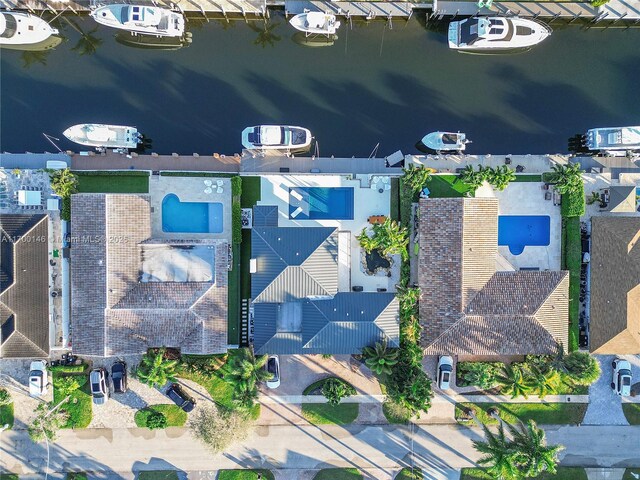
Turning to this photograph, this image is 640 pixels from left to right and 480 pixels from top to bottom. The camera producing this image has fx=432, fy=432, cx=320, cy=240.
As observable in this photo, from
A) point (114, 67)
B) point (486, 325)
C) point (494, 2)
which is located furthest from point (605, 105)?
A: point (114, 67)

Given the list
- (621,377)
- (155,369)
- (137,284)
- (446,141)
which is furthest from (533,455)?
(137,284)

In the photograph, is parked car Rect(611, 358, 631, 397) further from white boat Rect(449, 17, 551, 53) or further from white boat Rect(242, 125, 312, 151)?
white boat Rect(242, 125, 312, 151)

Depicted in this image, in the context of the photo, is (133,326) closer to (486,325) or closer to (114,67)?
(114,67)

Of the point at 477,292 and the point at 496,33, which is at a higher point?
the point at 496,33

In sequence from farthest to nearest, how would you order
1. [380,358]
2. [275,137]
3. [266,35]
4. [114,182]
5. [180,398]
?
[266,35] < [114,182] < [180,398] < [275,137] < [380,358]

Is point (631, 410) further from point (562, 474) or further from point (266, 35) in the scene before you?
point (266, 35)

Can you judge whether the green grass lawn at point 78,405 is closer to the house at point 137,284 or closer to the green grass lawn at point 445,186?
the house at point 137,284

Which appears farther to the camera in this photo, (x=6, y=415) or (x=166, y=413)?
(x=166, y=413)
